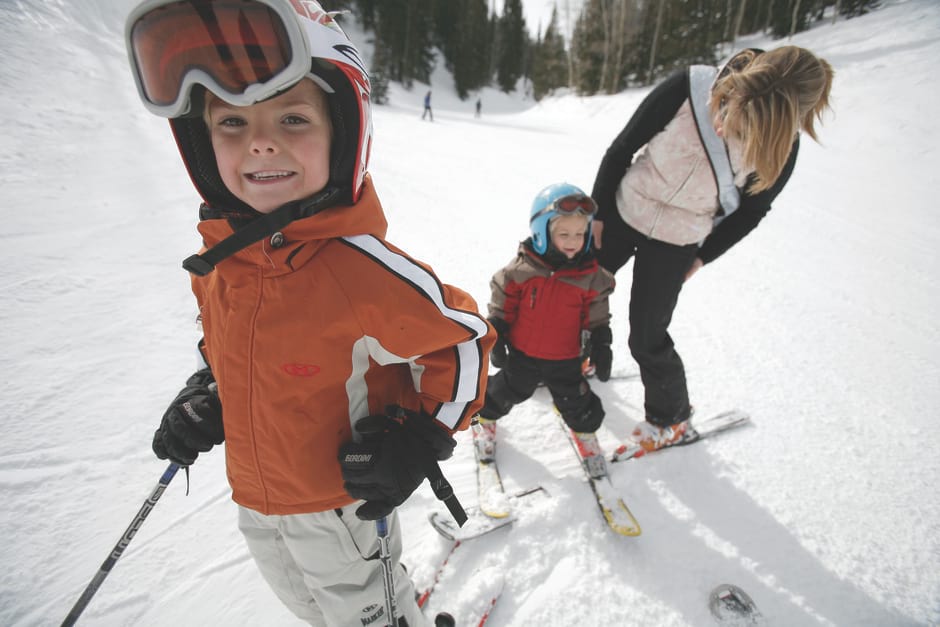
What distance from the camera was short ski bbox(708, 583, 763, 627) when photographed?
1.72m

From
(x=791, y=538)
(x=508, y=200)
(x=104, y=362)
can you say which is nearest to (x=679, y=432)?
(x=791, y=538)

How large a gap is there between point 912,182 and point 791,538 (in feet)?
26.4

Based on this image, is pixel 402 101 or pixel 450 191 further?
pixel 402 101

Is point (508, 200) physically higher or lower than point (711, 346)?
higher

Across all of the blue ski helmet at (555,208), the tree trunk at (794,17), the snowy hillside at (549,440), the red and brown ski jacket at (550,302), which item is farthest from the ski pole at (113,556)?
the tree trunk at (794,17)

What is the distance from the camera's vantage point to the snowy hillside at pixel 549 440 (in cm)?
179

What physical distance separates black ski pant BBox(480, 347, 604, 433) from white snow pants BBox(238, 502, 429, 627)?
3.44 feet

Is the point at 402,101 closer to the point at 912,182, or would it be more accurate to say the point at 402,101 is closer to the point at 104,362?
the point at 912,182

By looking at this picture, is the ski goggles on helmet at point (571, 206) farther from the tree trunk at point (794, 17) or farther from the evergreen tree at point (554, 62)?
the evergreen tree at point (554, 62)

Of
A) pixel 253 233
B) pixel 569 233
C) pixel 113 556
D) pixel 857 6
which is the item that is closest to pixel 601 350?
pixel 569 233

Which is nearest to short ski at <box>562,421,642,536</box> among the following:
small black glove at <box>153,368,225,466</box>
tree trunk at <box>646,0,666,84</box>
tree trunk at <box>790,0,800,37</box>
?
small black glove at <box>153,368,225,466</box>

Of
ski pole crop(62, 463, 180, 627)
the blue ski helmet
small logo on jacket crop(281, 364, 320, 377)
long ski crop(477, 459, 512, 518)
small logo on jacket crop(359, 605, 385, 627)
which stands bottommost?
long ski crop(477, 459, 512, 518)

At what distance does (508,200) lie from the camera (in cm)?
671

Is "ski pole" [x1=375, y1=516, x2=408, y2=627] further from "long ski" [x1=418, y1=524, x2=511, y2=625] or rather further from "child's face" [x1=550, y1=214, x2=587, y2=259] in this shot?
"child's face" [x1=550, y1=214, x2=587, y2=259]
